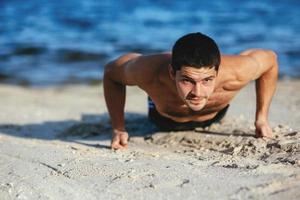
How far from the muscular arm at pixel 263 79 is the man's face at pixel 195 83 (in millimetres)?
580

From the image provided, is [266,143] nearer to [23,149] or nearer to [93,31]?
[23,149]

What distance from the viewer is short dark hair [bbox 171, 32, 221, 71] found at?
129 inches

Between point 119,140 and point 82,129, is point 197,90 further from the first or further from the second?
point 82,129

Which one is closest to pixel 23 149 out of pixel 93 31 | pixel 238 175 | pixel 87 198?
pixel 87 198

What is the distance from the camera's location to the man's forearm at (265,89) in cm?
402

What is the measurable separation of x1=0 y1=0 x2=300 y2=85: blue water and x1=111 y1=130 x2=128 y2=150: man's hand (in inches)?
144

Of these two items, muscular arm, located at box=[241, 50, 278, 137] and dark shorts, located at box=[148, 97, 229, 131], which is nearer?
muscular arm, located at box=[241, 50, 278, 137]

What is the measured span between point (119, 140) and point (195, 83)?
2.96 ft

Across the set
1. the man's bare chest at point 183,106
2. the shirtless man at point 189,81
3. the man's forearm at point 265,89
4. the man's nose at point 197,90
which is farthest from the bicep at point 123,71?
the man's forearm at point 265,89

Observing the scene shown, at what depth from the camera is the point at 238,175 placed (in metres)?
2.96

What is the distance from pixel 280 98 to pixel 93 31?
21.9 feet

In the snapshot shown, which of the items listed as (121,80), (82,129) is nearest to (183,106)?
(121,80)

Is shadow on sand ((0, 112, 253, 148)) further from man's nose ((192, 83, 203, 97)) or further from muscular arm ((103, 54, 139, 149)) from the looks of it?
man's nose ((192, 83, 203, 97))

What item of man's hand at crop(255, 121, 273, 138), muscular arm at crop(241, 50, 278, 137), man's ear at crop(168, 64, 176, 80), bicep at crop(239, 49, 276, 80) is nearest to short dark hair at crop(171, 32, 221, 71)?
man's ear at crop(168, 64, 176, 80)
